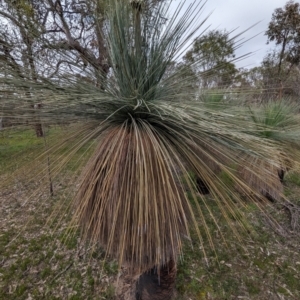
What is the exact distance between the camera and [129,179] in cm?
77

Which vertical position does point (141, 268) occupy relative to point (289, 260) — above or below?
above

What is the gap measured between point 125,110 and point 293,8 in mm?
9899

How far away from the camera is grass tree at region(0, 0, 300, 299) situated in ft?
2.46

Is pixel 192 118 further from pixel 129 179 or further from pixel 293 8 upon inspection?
pixel 293 8

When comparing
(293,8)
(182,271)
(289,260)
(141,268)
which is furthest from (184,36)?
(293,8)

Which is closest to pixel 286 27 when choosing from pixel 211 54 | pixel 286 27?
pixel 286 27

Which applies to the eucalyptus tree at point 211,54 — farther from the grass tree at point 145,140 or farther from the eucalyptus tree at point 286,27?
the eucalyptus tree at point 286,27

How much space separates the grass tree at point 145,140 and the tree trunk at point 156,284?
53cm

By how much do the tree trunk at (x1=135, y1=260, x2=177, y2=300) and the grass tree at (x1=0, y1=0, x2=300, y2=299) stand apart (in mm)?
526

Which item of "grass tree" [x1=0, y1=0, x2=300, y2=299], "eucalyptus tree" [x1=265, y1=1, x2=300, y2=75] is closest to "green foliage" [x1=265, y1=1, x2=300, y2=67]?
"eucalyptus tree" [x1=265, y1=1, x2=300, y2=75]

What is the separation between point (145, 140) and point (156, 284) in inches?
47.4

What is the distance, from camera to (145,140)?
0.79 metres

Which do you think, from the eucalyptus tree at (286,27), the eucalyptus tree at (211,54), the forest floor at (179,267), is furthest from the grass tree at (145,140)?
the eucalyptus tree at (286,27)

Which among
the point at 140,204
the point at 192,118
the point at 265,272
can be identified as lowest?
the point at 265,272
